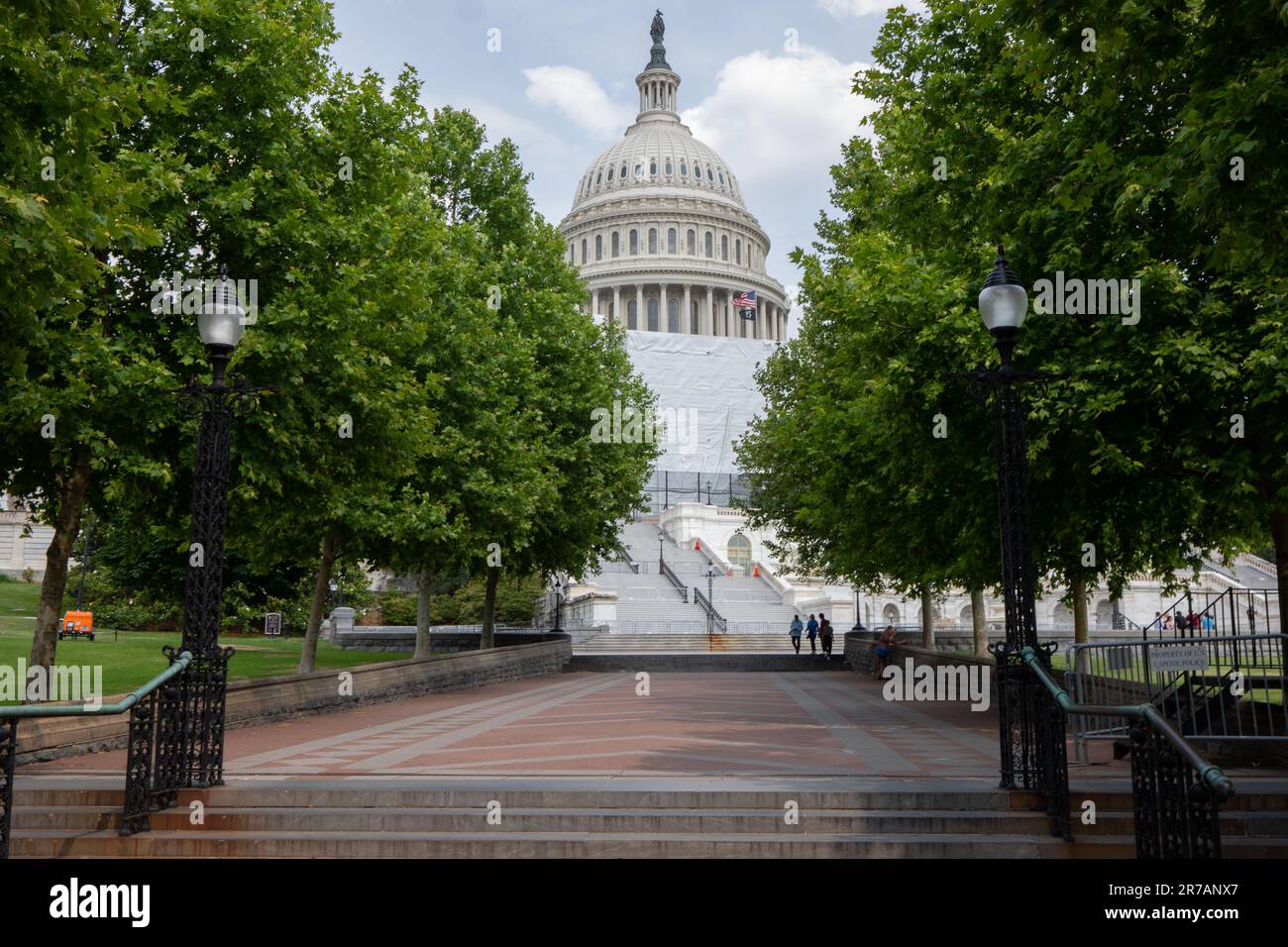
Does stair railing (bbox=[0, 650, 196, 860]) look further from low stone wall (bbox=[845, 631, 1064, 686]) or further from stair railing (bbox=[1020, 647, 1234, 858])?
low stone wall (bbox=[845, 631, 1064, 686])

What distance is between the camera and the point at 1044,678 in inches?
350

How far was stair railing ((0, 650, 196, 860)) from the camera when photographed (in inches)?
340

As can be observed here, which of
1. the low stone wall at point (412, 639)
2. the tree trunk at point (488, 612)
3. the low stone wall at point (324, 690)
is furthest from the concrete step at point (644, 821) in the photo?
the low stone wall at point (412, 639)

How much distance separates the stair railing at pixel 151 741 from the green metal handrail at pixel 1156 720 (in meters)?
7.23

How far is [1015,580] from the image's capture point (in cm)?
952

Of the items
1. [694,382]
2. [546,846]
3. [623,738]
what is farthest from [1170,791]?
[694,382]

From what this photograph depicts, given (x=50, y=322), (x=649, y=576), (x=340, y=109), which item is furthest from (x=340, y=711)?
(x=649, y=576)

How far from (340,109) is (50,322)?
569 cm

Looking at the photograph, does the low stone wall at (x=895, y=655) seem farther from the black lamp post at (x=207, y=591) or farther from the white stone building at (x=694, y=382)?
the black lamp post at (x=207, y=591)

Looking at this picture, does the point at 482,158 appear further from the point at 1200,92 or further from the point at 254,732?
the point at 1200,92

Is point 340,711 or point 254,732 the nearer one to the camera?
point 254,732

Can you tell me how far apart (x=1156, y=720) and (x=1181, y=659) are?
17.4 ft

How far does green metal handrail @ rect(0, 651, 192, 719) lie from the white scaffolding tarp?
91068mm

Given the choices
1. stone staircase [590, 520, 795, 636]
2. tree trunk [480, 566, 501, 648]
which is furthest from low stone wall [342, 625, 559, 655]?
tree trunk [480, 566, 501, 648]
